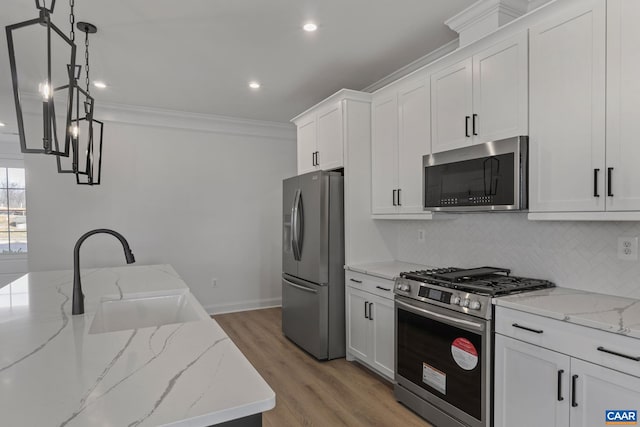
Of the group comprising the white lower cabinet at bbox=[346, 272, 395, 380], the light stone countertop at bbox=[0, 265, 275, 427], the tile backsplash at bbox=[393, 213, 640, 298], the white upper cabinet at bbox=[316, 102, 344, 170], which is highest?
the white upper cabinet at bbox=[316, 102, 344, 170]

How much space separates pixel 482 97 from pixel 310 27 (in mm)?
1289

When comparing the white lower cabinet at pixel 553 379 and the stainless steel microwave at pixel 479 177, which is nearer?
the white lower cabinet at pixel 553 379

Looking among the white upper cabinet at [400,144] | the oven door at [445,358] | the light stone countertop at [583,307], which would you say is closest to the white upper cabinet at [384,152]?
the white upper cabinet at [400,144]

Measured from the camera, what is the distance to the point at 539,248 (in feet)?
7.84

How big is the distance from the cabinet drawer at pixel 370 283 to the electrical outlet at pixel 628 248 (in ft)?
4.57

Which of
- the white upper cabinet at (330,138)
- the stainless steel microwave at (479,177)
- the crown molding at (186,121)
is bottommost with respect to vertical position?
the stainless steel microwave at (479,177)

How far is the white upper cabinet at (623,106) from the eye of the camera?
5.52ft

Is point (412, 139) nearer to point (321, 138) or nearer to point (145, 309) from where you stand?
point (321, 138)

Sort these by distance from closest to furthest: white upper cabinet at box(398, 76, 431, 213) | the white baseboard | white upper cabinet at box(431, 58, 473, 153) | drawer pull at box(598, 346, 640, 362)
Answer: drawer pull at box(598, 346, 640, 362), white upper cabinet at box(431, 58, 473, 153), white upper cabinet at box(398, 76, 431, 213), the white baseboard

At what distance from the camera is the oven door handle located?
2040mm

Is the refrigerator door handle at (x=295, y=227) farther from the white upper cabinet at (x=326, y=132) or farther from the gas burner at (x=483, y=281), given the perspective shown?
the gas burner at (x=483, y=281)

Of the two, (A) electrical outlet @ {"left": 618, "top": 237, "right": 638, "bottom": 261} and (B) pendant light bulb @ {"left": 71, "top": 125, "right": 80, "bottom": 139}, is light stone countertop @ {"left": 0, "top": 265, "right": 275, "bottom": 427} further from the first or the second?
(A) electrical outlet @ {"left": 618, "top": 237, "right": 638, "bottom": 261}

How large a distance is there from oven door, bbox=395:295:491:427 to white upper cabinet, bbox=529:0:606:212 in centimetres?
80

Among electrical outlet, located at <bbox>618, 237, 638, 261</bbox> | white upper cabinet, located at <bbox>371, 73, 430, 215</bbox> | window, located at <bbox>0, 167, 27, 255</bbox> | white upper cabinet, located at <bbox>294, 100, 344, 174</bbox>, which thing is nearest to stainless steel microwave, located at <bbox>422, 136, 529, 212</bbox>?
white upper cabinet, located at <bbox>371, 73, 430, 215</bbox>
